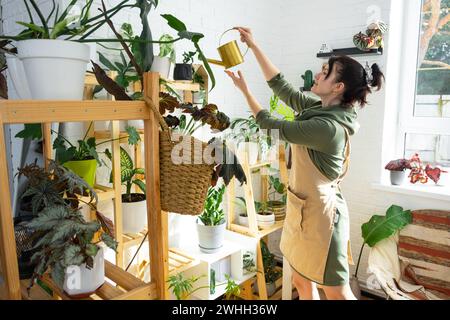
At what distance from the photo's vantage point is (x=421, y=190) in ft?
7.45

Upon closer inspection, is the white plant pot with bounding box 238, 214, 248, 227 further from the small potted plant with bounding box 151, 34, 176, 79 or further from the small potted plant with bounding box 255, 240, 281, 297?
the small potted plant with bounding box 151, 34, 176, 79

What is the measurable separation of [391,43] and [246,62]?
1.00m

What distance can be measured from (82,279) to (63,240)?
0.34ft

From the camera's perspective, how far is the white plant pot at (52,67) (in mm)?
716

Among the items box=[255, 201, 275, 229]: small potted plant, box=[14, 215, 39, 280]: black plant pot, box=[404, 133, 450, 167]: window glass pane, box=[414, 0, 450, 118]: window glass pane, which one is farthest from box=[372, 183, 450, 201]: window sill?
box=[14, 215, 39, 280]: black plant pot

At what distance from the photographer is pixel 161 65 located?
1490 millimetres

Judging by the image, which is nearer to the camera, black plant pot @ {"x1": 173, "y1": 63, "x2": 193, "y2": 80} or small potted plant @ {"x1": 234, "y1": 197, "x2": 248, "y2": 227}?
black plant pot @ {"x1": 173, "y1": 63, "x2": 193, "y2": 80}

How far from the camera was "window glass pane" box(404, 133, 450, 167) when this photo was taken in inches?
95.6

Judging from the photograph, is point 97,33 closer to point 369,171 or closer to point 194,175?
point 194,175

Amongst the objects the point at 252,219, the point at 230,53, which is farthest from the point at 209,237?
the point at 230,53

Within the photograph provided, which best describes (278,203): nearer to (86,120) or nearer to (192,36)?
(192,36)

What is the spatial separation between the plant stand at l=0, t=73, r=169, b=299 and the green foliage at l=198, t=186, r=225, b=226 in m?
1.11

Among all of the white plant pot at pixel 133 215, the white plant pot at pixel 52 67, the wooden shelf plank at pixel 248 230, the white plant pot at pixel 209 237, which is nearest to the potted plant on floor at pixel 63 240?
the white plant pot at pixel 52 67
